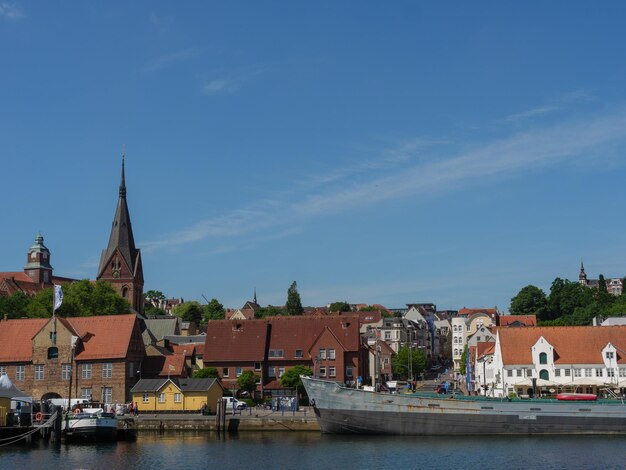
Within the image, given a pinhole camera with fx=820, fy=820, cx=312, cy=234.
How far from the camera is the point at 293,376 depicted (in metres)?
84.5

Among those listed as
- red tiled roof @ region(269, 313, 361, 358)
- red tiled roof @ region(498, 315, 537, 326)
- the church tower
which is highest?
the church tower

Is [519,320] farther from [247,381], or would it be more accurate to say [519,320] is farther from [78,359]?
[78,359]

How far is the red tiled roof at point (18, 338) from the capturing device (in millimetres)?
80000

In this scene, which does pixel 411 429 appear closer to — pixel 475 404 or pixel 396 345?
pixel 475 404

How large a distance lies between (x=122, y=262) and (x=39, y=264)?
1725 inches

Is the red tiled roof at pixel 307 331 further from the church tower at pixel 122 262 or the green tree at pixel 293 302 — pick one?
the green tree at pixel 293 302

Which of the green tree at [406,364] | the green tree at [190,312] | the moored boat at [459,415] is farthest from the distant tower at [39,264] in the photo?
the moored boat at [459,415]

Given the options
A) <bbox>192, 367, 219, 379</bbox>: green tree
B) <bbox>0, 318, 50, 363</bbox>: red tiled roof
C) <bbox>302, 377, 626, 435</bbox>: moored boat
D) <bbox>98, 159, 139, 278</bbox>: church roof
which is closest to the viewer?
<bbox>302, 377, 626, 435</bbox>: moored boat

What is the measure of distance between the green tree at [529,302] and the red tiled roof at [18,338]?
102 metres

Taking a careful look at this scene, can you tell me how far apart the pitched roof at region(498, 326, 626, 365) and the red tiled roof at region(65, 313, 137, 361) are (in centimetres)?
3731

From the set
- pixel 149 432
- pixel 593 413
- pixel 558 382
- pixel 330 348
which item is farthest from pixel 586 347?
pixel 149 432

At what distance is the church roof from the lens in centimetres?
14875

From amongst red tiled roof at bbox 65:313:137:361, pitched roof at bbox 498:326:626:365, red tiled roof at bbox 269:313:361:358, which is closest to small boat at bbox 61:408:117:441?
red tiled roof at bbox 65:313:137:361

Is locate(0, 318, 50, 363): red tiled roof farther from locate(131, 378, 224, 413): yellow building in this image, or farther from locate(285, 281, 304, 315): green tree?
locate(285, 281, 304, 315): green tree
